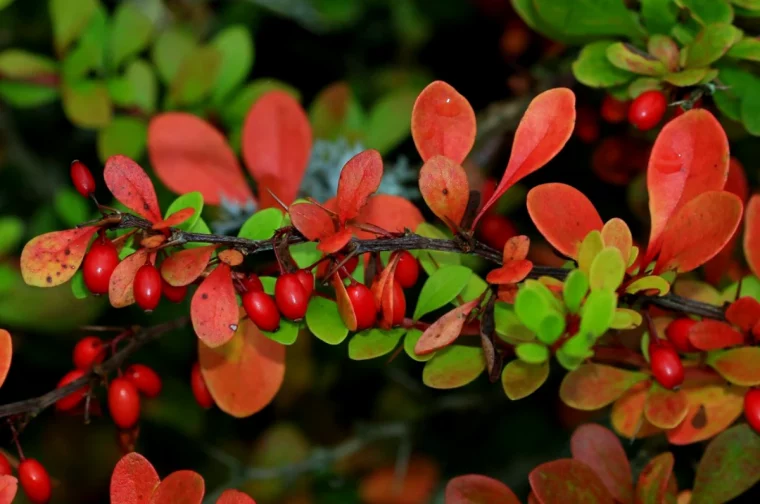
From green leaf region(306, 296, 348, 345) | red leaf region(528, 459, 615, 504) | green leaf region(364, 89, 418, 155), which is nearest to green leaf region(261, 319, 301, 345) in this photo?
green leaf region(306, 296, 348, 345)

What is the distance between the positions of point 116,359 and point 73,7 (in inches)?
19.6

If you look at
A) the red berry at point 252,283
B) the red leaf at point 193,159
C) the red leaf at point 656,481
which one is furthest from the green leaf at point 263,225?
the red leaf at point 656,481

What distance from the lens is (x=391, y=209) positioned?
29.3 inches

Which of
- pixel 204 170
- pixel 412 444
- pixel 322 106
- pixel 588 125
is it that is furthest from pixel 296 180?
pixel 412 444

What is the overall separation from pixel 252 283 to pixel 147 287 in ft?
0.27

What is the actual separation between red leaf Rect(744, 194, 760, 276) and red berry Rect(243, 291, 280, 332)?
41cm

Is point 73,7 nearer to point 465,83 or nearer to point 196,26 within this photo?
point 196,26

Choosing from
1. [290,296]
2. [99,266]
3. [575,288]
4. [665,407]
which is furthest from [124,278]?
[665,407]

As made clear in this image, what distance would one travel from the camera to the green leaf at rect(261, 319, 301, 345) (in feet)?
2.12

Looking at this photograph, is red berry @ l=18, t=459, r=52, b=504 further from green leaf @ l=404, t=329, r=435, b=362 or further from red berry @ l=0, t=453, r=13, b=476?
green leaf @ l=404, t=329, r=435, b=362

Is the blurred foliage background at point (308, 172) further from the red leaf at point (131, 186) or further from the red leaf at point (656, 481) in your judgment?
the red leaf at point (131, 186)

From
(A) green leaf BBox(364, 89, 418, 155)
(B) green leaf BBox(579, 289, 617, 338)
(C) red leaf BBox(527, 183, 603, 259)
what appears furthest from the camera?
(A) green leaf BBox(364, 89, 418, 155)

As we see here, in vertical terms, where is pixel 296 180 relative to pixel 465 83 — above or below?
above

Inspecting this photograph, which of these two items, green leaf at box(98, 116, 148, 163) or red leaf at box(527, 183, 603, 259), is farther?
green leaf at box(98, 116, 148, 163)
